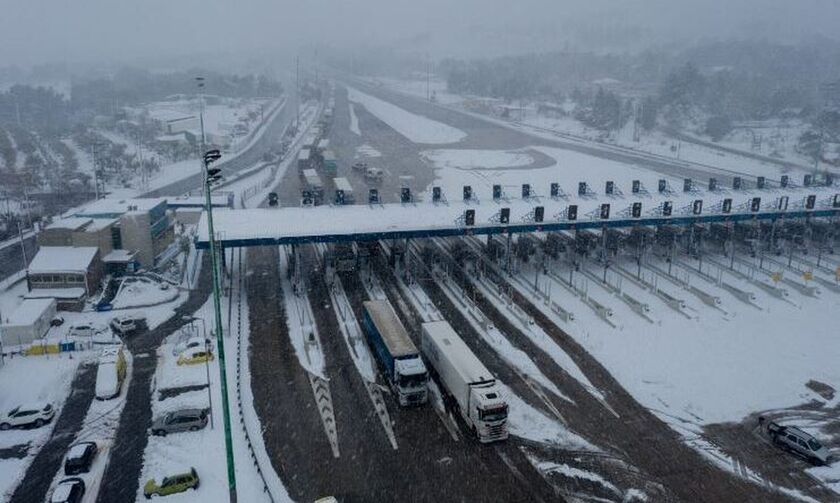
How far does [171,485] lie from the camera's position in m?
17.3

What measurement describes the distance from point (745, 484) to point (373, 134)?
74758 millimetres

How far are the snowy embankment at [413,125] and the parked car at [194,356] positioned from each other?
61008mm

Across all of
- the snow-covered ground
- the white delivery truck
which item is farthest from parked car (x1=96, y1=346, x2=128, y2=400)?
the white delivery truck

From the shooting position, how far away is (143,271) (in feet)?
112

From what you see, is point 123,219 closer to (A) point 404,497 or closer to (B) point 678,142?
(A) point 404,497

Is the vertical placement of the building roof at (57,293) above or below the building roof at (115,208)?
below

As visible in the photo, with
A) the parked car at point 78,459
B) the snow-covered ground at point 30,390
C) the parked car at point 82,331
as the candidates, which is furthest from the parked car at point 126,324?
the parked car at point 78,459

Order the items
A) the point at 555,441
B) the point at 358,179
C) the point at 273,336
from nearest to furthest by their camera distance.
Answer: the point at 555,441, the point at 273,336, the point at 358,179

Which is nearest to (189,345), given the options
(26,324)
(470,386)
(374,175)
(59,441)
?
(59,441)

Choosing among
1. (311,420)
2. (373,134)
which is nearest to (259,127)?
(373,134)

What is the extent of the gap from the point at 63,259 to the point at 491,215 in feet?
72.2

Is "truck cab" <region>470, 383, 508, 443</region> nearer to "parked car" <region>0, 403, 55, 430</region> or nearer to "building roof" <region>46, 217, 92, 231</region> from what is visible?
"parked car" <region>0, 403, 55, 430</region>

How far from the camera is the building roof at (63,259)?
30391 millimetres

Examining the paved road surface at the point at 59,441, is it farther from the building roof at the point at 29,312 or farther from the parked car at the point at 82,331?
the building roof at the point at 29,312
